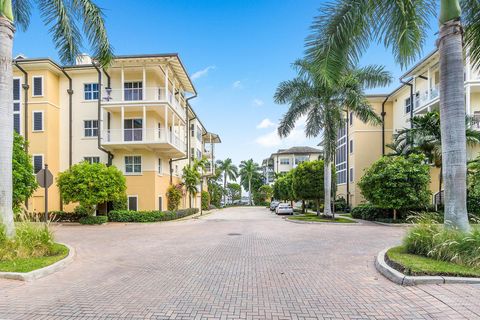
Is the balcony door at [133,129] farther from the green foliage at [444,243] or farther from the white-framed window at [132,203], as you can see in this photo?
the green foliage at [444,243]

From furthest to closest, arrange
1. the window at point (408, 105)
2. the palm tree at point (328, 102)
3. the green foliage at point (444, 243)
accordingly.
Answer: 1. the window at point (408, 105)
2. the palm tree at point (328, 102)
3. the green foliage at point (444, 243)

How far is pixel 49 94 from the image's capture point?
84.8 feet

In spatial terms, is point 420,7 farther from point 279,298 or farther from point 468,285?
point 279,298

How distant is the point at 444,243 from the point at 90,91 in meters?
26.8

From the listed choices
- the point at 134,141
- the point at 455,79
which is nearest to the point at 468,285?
the point at 455,79

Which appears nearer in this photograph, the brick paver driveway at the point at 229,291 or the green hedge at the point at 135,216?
the brick paver driveway at the point at 229,291

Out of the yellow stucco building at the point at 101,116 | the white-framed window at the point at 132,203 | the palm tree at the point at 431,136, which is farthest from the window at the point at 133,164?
the palm tree at the point at 431,136

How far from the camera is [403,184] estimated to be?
68.2ft

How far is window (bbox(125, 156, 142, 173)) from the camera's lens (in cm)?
2670

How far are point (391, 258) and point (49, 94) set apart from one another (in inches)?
1062

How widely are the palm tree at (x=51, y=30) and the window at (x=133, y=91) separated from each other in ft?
42.4

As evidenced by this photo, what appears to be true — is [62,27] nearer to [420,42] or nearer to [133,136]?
[420,42]

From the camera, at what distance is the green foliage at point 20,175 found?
56.7 feet

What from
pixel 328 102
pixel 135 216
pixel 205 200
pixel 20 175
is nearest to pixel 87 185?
pixel 135 216
